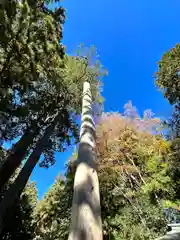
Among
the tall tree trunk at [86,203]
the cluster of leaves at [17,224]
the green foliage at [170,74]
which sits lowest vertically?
the tall tree trunk at [86,203]

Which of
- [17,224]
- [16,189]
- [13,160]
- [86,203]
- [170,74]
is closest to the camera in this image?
[86,203]

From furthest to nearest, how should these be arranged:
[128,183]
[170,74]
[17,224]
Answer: [170,74] < [128,183] < [17,224]

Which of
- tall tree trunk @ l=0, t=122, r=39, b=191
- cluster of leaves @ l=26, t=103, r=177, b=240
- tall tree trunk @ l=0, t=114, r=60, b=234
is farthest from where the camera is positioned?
cluster of leaves @ l=26, t=103, r=177, b=240

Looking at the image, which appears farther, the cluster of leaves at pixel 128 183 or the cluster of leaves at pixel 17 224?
the cluster of leaves at pixel 17 224

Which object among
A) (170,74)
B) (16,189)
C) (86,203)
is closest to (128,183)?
(16,189)

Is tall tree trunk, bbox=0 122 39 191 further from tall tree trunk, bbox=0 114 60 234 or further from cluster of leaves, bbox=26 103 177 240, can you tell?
cluster of leaves, bbox=26 103 177 240

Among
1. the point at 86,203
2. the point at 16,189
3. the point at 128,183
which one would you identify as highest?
the point at 128,183

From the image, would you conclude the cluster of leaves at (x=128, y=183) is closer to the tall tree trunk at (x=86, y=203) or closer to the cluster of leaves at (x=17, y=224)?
the cluster of leaves at (x=17, y=224)

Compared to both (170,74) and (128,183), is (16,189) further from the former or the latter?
(170,74)

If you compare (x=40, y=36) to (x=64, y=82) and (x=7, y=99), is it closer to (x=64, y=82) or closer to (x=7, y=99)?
(x=7, y=99)

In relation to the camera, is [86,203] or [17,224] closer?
[86,203]

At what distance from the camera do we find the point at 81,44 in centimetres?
1584

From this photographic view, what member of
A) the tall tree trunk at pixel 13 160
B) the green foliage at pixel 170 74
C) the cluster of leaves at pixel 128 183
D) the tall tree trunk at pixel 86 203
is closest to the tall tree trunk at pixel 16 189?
the tall tree trunk at pixel 13 160

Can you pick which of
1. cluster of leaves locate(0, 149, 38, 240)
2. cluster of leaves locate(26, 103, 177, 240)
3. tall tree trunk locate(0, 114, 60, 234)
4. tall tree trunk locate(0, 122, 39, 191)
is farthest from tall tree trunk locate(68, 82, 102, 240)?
cluster of leaves locate(0, 149, 38, 240)
